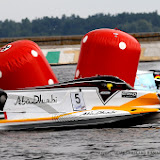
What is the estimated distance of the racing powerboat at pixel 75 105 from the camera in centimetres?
1108

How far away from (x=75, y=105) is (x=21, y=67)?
6.83 ft

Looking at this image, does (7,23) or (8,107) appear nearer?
(8,107)

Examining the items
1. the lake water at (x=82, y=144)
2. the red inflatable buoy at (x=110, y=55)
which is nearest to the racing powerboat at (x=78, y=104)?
the lake water at (x=82, y=144)

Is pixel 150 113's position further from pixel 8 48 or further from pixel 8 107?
pixel 8 48

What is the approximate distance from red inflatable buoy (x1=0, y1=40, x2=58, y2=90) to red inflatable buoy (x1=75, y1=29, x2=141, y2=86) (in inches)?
50.9

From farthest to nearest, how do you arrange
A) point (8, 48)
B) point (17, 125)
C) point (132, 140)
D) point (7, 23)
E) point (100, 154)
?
point (7, 23), point (8, 48), point (17, 125), point (132, 140), point (100, 154)

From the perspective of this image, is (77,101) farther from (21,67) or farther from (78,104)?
(21,67)

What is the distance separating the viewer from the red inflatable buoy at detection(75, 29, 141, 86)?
44.9 ft

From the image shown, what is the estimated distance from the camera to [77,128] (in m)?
11.2

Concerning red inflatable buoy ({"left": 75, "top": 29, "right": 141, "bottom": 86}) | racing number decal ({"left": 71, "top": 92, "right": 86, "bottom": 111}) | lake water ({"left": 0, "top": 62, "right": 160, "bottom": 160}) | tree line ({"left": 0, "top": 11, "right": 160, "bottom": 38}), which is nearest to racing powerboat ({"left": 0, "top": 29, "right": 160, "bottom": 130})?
racing number decal ({"left": 71, "top": 92, "right": 86, "bottom": 111})

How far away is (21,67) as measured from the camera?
41.5ft

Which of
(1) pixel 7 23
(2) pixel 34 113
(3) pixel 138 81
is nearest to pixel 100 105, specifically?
(2) pixel 34 113

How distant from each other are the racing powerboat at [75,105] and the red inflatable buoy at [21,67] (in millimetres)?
1494

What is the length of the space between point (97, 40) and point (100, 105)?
119 inches
